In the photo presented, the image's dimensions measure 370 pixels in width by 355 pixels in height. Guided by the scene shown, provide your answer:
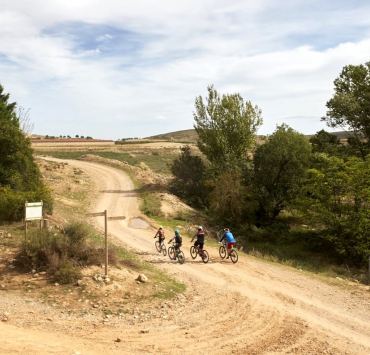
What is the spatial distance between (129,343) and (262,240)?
2777cm

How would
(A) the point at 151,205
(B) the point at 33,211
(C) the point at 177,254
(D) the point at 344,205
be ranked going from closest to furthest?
(B) the point at 33,211 → (C) the point at 177,254 → (D) the point at 344,205 → (A) the point at 151,205

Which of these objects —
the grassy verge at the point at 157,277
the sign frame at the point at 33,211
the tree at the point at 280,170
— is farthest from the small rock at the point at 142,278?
the tree at the point at 280,170

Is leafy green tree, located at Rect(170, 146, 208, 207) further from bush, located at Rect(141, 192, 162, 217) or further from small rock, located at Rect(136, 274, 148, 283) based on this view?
small rock, located at Rect(136, 274, 148, 283)

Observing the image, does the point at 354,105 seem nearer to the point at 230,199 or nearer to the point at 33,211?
the point at 230,199

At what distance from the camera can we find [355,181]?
31.8 m

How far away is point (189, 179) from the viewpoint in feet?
157

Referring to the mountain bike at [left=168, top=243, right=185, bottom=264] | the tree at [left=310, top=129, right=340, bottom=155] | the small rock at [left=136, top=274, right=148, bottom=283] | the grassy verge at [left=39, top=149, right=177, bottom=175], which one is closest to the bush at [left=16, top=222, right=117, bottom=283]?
the small rock at [left=136, top=274, right=148, bottom=283]

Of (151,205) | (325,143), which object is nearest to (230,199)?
(151,205)

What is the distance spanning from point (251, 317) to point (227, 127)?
34450 millimetres

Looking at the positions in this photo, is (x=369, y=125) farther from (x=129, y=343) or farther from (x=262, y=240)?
(x=129, y=343)

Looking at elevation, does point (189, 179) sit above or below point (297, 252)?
above

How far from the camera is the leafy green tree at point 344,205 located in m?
30.3

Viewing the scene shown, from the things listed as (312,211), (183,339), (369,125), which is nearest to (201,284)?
(183,339)

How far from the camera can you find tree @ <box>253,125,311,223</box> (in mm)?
40934
